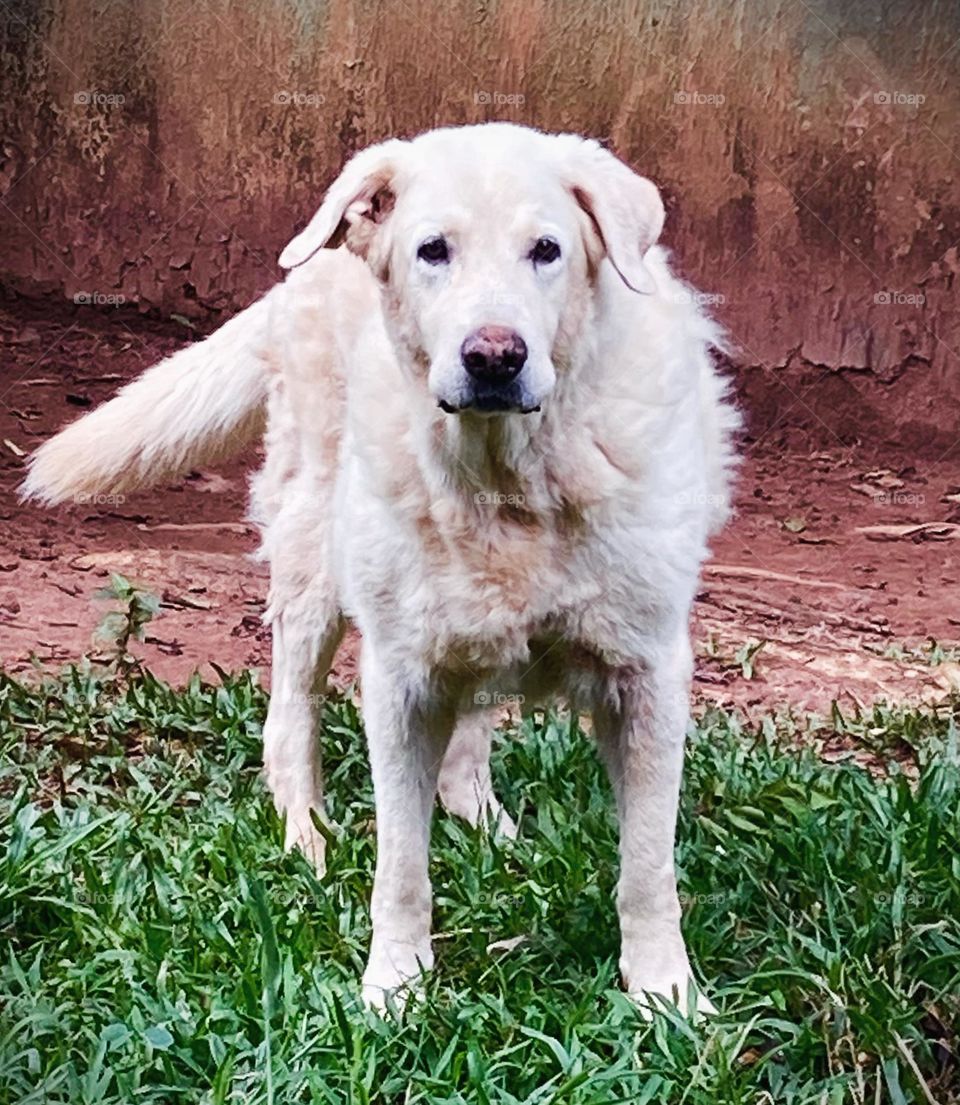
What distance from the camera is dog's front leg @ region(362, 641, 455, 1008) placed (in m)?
3.35

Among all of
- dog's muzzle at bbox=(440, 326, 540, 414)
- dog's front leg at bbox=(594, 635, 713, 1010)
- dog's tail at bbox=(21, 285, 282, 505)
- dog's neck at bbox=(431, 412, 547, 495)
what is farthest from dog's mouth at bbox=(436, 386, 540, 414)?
dog's tail at bbox=(21, 285, 282, 505)

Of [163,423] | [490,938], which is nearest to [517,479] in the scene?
[490,938]

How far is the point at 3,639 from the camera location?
5.27m

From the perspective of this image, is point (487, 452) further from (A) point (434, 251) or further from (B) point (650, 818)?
(B) point (650, 818)

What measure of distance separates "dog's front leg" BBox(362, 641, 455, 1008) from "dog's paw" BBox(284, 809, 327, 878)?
428 mm

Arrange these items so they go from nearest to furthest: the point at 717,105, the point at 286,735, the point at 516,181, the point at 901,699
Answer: the point at 516,181
the point at 286,735
the point at 901,699
the point at 717,105

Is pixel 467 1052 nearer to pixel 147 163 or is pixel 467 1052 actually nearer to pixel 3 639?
pixel 3 639

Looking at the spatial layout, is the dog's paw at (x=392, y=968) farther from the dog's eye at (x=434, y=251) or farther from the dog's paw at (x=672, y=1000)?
the dog's eye at (x=434, y=251)

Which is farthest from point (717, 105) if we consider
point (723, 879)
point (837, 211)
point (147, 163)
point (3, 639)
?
point (723, 879)

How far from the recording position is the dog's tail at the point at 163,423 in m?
4.33

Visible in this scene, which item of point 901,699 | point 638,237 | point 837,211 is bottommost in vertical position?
point 901,699

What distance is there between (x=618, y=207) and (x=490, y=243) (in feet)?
0.91

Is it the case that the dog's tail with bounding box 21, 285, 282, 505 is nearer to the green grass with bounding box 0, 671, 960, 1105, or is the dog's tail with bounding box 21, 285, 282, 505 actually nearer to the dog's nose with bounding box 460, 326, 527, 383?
the green grass with bounding box 0, 671, 960, 1105

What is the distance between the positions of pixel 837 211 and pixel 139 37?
9.01ft
